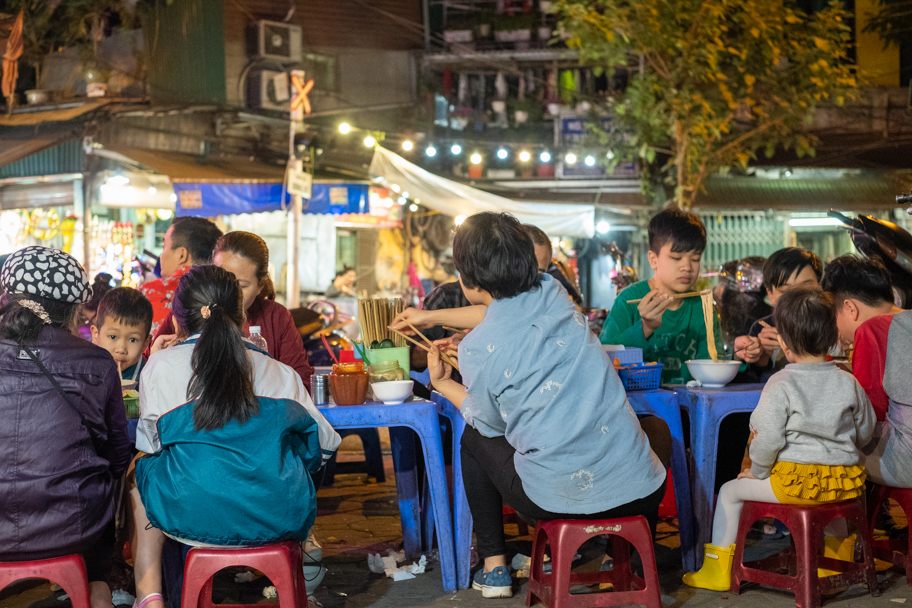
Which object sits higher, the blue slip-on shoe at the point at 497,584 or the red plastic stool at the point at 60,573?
the red plastic stool at the point at 60,573

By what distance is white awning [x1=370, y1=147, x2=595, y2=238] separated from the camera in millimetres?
11250

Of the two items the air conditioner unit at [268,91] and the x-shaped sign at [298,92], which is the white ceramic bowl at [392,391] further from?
the air conditioner unit at [268,91]

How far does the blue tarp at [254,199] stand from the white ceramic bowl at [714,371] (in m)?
8.59

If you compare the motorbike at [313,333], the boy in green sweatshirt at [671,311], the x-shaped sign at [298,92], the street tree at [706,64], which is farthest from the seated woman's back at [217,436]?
the x-shaped sign at [298,92]

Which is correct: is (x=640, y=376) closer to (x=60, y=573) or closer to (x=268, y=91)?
(x=60, y=573)

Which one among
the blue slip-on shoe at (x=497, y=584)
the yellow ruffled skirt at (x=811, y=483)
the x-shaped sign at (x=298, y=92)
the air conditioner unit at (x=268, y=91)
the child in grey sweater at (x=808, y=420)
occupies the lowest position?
Result: the blue slip-on shoe at (x=497, y=584)

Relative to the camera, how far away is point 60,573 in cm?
271

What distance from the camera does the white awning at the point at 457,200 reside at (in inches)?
443

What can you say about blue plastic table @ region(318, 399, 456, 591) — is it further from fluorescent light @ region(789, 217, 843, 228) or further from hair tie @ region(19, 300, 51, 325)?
fluorescent light @ region(789, 217, 843, 228)

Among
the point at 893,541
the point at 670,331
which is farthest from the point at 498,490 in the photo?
the point at 893,541

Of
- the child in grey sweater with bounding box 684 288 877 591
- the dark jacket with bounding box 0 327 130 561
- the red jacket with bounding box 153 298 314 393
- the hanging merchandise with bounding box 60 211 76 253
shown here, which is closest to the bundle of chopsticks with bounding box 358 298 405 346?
the red jacket with bounding box 153 298 314 393

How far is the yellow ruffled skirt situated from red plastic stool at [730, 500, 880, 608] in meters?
0.04

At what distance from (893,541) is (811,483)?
1.02 meters

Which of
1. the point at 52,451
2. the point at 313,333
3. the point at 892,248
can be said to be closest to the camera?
the point at 52,451
